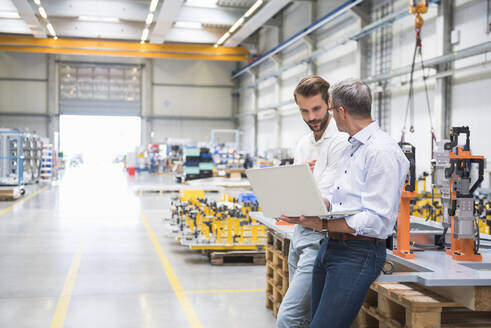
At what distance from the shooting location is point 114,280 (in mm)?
6398

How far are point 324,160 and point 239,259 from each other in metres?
4.97

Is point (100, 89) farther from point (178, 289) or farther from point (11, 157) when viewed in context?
point (178, 289)

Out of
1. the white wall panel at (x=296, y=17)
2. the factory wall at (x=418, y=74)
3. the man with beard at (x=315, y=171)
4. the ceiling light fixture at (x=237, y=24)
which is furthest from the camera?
the ceiling light fixture at (x=237, y=24)

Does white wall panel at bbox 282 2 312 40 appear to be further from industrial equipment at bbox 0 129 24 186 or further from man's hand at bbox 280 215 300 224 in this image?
man's hand at bbox 280 215 300 224

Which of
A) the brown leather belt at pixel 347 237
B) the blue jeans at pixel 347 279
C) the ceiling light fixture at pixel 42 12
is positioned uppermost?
the ceiling light fixture at pixel 42 12

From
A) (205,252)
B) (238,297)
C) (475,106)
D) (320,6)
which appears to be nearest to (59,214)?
(205,252)

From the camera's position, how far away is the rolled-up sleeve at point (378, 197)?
208 centimetres

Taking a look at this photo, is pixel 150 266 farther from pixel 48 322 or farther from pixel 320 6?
pixel 320 6

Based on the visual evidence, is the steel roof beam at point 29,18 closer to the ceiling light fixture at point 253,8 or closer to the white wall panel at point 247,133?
the ceiling light fixture at point 253,8

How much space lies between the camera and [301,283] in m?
2.79

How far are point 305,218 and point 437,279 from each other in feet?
2.42

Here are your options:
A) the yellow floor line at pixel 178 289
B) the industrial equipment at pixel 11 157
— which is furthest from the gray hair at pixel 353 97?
the industrial equipment at pixel 11 157

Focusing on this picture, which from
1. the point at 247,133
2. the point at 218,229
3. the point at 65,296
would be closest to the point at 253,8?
the point at 247,133

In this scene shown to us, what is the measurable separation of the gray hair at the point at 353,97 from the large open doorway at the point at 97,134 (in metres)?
31.3
